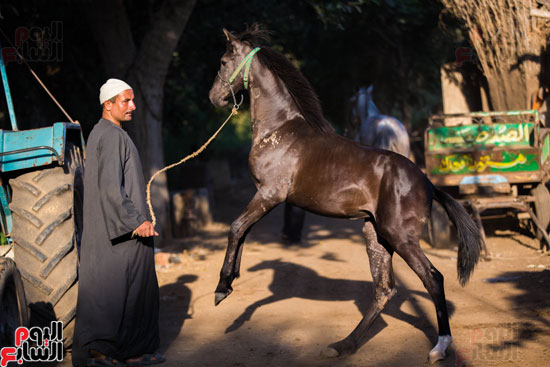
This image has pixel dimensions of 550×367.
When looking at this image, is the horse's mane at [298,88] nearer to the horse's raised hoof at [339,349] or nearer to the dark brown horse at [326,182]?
the dark brown horse at [326,182]

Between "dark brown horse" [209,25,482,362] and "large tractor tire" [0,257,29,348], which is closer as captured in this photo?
"large tractor tire" [0,257,29,348]

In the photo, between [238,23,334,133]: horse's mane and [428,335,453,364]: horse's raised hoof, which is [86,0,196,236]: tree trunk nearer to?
[238,23,334,133]: horse's mane

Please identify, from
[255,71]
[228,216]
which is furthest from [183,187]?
[255,71]

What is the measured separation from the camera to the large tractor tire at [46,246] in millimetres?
4473

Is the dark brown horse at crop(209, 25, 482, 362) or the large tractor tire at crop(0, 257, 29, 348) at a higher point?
the dark brown horse at crop(209, 25, 482, 362)

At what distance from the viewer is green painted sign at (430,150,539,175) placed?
8391mm

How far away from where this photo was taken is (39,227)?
454cm

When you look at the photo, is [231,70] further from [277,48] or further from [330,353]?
[277,48]

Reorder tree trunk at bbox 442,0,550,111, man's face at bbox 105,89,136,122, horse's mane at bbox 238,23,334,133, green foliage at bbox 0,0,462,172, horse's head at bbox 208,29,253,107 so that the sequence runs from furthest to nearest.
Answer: green foliage at bbox 0,0,462,172, tree trunk at bbox 442,0,550,111, horse's head at bbox 208,29,253,107, horse's mane at bbox 238,23,334,133, man's face at bbox 105,89,136,122

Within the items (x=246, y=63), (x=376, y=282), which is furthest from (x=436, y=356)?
(x=246, y=63)

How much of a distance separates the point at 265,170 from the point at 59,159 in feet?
5.52

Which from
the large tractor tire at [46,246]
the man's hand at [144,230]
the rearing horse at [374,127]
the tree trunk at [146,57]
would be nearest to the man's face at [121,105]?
the large tractor tire at [46,246]

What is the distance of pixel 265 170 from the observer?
16.6 feet

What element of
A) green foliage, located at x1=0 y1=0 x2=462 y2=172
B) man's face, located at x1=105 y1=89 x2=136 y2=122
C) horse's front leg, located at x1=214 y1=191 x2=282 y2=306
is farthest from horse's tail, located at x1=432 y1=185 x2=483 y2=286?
man's face, located at x1=105 y1=89 x2=136 y2=122
